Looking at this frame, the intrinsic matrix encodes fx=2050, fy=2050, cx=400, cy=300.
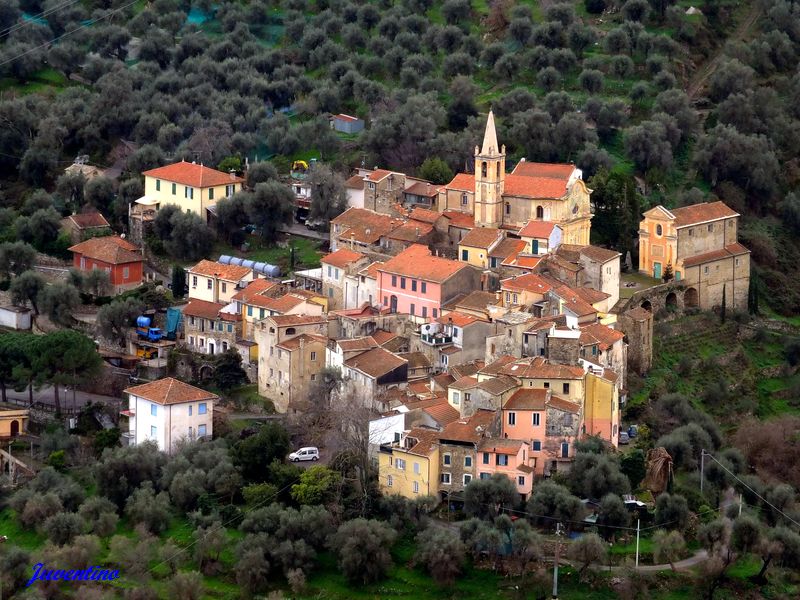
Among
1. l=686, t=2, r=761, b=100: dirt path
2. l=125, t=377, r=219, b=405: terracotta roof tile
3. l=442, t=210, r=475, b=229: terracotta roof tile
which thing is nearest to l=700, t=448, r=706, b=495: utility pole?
l=442, t=210, r=475, b=229: terracotta roof tile

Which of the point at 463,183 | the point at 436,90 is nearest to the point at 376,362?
the point at 463,183

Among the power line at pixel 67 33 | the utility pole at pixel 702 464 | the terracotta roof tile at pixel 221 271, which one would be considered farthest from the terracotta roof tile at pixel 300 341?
the power line at pixel 67 33

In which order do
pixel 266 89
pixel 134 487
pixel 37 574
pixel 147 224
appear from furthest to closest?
pixel 266 89 < pixel 147 224 < pixel 134 487 < pixel 37 574

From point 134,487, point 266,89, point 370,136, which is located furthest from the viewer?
point 266,89

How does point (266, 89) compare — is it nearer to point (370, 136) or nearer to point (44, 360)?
point (370, 136)

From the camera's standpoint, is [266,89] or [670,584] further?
[266,89]

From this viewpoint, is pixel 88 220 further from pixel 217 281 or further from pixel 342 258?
pixel 342 258

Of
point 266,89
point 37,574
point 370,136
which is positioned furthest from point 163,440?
point 266,89

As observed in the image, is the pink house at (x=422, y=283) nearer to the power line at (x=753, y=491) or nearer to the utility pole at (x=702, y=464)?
the utility pole at (x=702, y=464)
